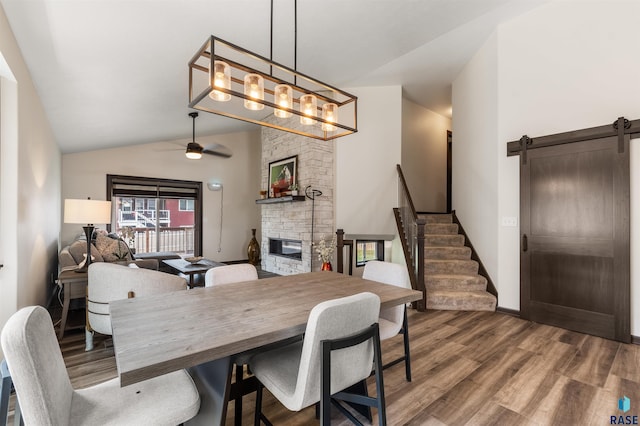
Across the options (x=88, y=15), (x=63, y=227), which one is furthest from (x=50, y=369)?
(x=63, y=227)

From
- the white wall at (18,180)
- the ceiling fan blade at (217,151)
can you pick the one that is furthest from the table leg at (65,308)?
the ceiling fan blade at (217,151)

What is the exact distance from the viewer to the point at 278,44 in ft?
10.7

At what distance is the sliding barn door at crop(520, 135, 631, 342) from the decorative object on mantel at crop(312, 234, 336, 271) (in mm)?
2579

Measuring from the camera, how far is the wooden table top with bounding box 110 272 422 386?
41.3 inches

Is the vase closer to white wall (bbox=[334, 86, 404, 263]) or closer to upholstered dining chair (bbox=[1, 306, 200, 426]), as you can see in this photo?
white wall (bbox=[334, 86, 404, 263])

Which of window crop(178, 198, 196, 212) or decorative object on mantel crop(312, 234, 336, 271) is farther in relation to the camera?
window crop(178, 198, 196, 212)

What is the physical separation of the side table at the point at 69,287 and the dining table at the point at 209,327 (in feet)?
6.30

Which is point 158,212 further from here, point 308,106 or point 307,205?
point 308,106

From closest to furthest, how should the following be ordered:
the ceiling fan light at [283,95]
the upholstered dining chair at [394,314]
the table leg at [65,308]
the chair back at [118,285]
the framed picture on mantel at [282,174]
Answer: the ceiling fan light at [283,95] → the upholstered dining chair at [394,314] → the chair back at [118,285] → the table leg at [65,308] → the framed picture on mantel at [282,174]

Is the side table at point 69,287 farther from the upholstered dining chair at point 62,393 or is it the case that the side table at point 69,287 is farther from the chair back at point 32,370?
the chair back at point 32,370

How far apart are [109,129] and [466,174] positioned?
5689mm

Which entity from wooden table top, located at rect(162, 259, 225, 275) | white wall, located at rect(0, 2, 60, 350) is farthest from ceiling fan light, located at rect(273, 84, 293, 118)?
wooden table top, located at rect(162, 259, 225, 275)

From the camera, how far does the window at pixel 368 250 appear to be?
546 cm

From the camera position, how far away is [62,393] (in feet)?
3.68
